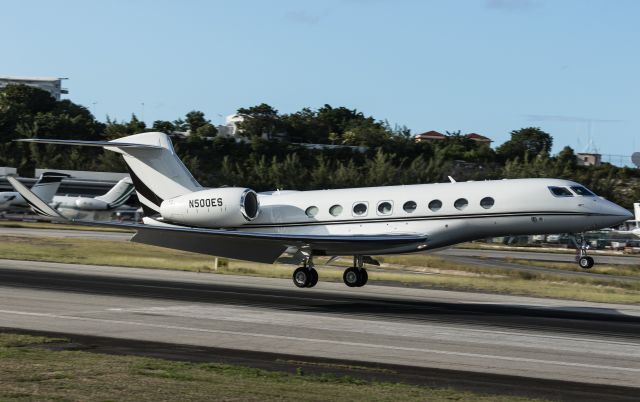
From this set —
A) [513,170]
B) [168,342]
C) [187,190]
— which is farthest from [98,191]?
[168,342]

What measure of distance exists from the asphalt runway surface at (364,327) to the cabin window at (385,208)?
2.66 metres

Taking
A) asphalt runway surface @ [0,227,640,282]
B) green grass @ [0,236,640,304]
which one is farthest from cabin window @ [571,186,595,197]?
asphalt runway surface @ [0,227,640,282]

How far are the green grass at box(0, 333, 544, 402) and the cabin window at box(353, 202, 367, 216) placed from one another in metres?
14.0

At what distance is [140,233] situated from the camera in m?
25.9

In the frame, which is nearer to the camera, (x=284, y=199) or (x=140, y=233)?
(x=140, y=233)

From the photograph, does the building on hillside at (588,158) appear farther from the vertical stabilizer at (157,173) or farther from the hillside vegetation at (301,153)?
the vertical stabilizer at (157,173)

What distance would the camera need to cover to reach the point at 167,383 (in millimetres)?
12523

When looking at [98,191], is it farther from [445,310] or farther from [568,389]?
[568,389]

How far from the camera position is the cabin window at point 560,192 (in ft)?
88.1

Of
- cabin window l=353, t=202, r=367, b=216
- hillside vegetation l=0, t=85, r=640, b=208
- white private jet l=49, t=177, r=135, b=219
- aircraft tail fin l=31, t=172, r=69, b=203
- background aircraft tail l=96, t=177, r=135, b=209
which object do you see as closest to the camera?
cabin window l=353, t=202, r=367, b=216

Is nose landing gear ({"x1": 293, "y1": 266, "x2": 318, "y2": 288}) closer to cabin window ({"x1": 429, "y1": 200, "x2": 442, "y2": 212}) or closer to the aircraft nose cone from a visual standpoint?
cabin window ({"x1": 429, "y1": 200, "x2": 442, "y2": 212})

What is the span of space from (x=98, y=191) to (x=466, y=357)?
6997 centimetres

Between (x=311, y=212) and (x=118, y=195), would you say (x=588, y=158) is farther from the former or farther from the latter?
(x=311, y=212)

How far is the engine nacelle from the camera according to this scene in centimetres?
2950
